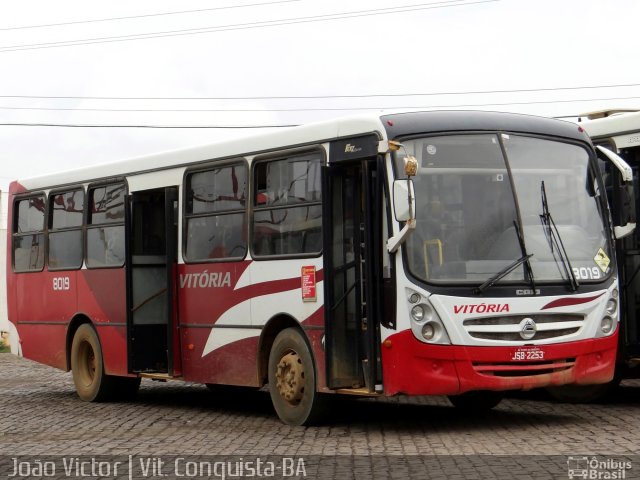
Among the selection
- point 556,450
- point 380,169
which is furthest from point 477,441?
point 380,169

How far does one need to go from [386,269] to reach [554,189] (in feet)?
A: 6.14

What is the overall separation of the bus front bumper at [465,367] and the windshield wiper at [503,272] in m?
0.54

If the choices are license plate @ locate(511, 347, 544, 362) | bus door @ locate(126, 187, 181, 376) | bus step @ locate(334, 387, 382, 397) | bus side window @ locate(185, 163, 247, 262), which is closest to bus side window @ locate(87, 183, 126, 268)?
bus door @ locate(126, 187, 181, 376)

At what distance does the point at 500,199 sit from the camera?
1216cm

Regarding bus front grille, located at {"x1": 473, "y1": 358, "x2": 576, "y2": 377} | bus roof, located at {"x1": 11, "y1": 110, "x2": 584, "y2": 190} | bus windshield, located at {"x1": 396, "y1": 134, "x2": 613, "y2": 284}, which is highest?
bus roof, located at {"x1": 11, "y1": 110, "x2": 584, "y2": 190}

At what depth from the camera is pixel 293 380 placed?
1309 cm

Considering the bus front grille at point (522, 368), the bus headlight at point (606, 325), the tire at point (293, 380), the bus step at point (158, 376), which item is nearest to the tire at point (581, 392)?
the bus headlight at point (606, 325)

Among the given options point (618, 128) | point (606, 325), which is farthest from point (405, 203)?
point (618, 128)

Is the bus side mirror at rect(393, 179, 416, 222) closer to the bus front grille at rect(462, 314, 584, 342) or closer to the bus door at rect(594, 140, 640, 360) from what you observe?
the bus front grille at rect(462, 314, 584, 342)

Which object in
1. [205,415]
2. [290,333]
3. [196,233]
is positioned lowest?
[205,415]

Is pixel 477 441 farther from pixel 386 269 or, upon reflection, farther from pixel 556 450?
pixel 386 269

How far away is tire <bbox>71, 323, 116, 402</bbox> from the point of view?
680 inches

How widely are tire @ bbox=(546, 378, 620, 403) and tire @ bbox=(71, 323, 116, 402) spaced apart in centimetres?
590

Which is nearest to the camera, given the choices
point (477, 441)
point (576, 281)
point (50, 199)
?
point (477, 441)
